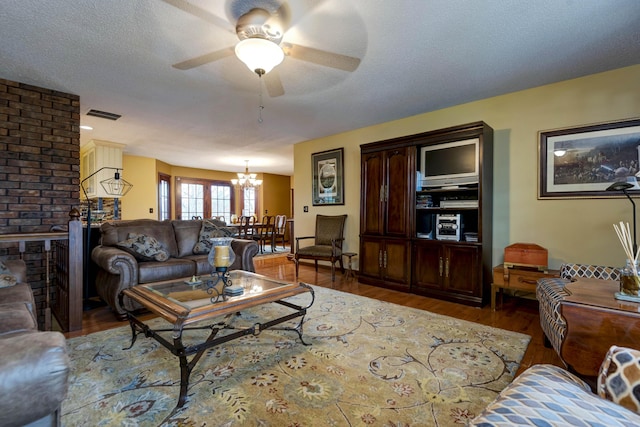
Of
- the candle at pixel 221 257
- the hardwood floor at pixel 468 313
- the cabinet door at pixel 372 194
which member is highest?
the cabinet door at pixel 372 194

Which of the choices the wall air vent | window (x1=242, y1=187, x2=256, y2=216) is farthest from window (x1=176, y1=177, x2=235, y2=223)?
the wall air vent

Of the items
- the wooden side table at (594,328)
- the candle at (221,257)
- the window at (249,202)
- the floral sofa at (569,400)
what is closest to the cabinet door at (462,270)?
the wooden side table at (594,328)

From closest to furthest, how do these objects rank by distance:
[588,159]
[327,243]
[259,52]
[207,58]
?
1. [259,52]
2. [207,58]
3. [588,159]
4. [327,243]

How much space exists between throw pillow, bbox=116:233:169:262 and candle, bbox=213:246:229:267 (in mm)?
1551

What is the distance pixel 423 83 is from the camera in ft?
10.6

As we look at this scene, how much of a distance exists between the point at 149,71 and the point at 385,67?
2376 millimetres

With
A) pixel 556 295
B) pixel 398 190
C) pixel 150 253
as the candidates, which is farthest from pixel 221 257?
pixel 398 190

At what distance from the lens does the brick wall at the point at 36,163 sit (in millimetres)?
3184

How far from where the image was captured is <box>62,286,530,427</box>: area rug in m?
1.50

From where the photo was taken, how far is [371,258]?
4.26m

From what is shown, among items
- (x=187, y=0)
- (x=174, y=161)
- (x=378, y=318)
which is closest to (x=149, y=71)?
(x=187, y=0)

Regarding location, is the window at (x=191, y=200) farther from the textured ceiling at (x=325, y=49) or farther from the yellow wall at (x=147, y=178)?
the textured ceiling at (x=325, y=49)

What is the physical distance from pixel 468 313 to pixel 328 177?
10.9 ft

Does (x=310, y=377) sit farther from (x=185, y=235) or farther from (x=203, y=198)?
(x=203, y=198)
